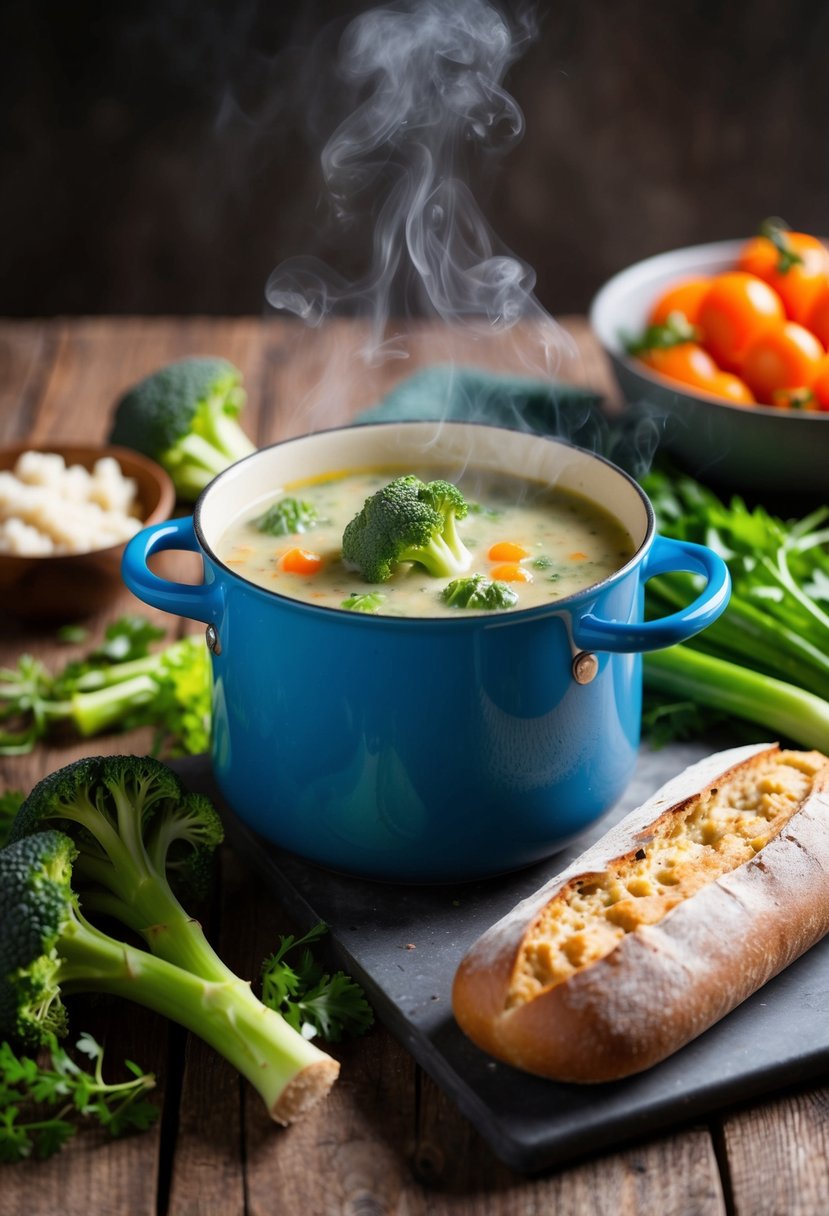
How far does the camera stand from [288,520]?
6.84 feet

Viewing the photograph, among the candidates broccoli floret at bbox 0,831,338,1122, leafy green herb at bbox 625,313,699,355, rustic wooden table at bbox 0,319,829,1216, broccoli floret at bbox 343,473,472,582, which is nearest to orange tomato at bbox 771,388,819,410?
leafy green herb at bbox 625,313,699,355

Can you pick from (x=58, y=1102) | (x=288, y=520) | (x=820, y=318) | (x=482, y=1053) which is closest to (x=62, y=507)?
(x=288, y=520)

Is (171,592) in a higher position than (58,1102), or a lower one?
higher

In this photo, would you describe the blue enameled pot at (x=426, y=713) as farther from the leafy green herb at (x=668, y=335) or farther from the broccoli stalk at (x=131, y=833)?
the leafy green herb at (x=668, y=335)

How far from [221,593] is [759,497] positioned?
160 cm

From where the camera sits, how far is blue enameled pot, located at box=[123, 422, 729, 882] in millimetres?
1655

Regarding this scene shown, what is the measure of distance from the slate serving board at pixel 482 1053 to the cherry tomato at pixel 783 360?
4.75 ft

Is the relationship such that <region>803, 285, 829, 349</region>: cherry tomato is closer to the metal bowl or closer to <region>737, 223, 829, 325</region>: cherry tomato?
<region>737, 223, 829, 325</region>: cherry tomato

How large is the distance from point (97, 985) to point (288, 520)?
767mm

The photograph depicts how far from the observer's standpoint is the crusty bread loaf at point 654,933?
1.46 meters

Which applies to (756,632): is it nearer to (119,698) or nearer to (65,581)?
(119,698)

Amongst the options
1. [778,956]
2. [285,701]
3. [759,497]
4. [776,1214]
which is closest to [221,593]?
[285,701]

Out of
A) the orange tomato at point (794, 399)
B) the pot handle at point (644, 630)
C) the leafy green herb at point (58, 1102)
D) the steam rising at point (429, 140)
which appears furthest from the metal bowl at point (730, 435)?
the leafy green herb at point (58, 1102)

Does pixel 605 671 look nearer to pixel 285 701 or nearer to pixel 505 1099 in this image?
pixel 285 701
